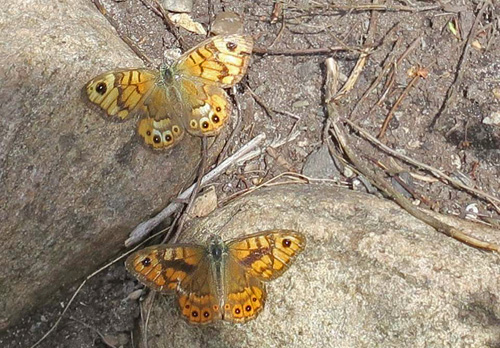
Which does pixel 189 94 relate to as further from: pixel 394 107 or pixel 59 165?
pixel 394 107

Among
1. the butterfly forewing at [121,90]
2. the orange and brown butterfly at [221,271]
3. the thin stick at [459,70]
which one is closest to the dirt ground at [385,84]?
the thin stick at [459,70]

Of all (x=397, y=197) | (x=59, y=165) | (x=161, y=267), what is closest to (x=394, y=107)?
(x=397, y=197)

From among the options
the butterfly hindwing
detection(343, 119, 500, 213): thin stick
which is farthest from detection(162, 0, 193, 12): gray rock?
the butterfly hindwing

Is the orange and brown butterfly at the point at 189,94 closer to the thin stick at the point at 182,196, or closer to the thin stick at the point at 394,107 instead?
the thin stick at the point at 182,196

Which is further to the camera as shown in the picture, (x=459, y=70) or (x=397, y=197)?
(x=459, y=70)

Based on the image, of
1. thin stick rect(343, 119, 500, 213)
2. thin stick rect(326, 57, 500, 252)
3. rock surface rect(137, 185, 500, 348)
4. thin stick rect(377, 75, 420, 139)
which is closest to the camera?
rock surface rect(137, 185, 500, 348)

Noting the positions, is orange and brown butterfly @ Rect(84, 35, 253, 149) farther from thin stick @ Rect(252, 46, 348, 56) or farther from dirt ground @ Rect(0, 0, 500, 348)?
thin stick @ Rect(252, 46, 348, 56)
